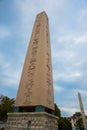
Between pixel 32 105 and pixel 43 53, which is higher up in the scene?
pixel 43 53

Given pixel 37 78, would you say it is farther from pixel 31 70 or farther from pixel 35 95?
pixel 35 95

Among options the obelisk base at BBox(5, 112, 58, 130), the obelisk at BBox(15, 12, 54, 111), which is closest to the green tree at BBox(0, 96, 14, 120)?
the obelisk at BBox(15, 12, 54, 111)

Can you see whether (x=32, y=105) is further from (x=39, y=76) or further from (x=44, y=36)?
(x=44, y=36)

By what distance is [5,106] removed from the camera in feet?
73.1

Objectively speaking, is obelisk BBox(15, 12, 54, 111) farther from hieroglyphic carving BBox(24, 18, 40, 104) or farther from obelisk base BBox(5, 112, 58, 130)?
obelisk base BBox(5, 112, 58, 130)

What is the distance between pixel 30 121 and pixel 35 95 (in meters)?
1.31

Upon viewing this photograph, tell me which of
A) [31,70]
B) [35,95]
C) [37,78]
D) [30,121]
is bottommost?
[30,121]

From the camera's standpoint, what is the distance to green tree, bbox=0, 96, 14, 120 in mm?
22094

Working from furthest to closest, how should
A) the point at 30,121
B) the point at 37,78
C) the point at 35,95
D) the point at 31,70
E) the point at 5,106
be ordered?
the point at 5,106 → the point at 31,70 → the point at 37,78 → the point at 35,95 → the point at 30,121

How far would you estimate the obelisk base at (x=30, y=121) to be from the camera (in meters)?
6.96

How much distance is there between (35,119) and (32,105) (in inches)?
28.2

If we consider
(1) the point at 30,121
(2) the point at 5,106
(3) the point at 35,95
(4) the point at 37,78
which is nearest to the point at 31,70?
(4) the point at 37,78

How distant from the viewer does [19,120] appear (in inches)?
294

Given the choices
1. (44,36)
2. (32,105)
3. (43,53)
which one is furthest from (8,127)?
(44,36)
